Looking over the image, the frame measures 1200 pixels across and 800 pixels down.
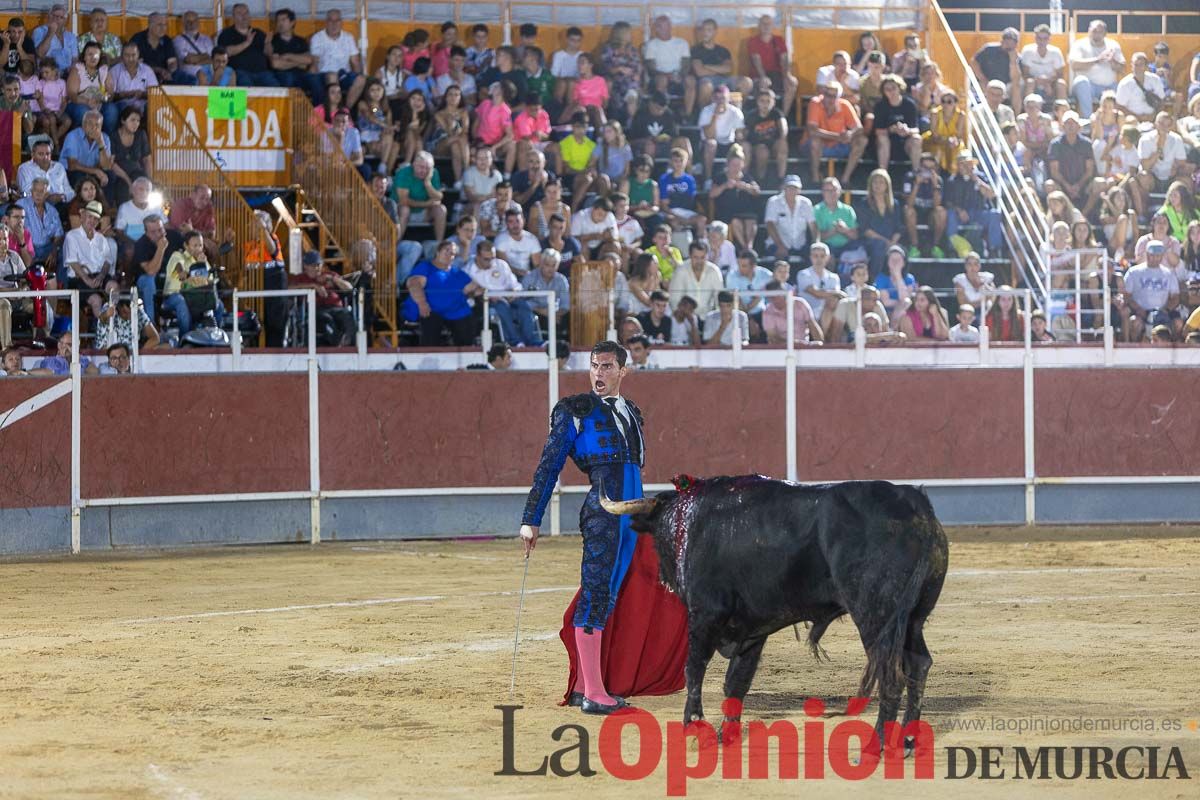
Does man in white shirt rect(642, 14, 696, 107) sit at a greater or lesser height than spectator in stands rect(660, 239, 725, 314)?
greater

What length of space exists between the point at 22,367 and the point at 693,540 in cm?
845

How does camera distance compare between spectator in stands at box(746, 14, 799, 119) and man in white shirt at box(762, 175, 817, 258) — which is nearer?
man in white shirt at box(762, 175, 817, 258)

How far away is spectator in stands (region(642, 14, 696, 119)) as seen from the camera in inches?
763

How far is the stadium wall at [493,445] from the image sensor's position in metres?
13.8

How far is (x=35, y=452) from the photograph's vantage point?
1355cm

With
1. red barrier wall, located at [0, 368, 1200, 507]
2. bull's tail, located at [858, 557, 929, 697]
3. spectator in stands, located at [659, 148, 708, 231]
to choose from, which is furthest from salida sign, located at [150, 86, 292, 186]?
bull's tail, located at [858, 557, 929, 697]

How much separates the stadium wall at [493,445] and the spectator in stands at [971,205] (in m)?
3.42

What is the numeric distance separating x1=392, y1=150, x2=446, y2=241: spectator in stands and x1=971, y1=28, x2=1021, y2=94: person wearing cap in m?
6.92

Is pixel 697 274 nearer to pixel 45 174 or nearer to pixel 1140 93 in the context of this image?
pixel 45 174

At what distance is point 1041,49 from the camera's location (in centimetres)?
2073

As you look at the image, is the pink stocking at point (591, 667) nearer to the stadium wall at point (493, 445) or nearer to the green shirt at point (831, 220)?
the stadium wall at point (493, 445)

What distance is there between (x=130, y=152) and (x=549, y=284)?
151 inches

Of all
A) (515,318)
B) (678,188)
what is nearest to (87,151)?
(515,318)

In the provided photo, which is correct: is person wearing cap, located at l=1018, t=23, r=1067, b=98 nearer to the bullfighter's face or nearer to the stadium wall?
the stadium wall
